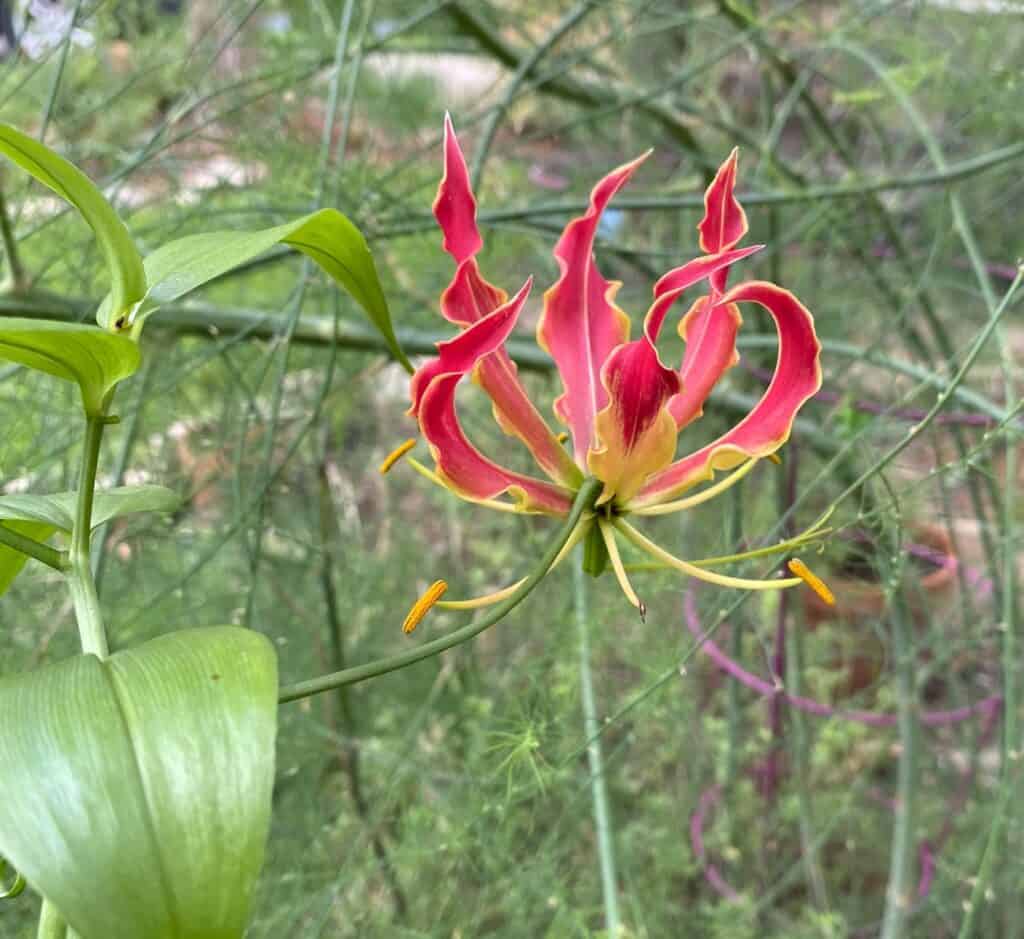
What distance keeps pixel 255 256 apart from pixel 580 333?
7.4 inches

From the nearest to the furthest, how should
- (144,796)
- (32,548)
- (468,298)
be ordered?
(144,796) < (32,548) < (468,298)

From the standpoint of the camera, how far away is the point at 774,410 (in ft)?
1.52

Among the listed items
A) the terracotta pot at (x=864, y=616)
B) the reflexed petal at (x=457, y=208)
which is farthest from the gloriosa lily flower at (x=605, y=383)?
the terracotta pot at (x=864, y=616)

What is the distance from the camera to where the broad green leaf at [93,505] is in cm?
38

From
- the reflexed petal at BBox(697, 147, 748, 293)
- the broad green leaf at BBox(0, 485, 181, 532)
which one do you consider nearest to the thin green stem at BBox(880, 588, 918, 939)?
the reflexed petal at BBox(697, 147, 748, 293)

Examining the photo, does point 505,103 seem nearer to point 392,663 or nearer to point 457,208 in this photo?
point 457,208

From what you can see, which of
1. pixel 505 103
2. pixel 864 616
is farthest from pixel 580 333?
pixel 864 616

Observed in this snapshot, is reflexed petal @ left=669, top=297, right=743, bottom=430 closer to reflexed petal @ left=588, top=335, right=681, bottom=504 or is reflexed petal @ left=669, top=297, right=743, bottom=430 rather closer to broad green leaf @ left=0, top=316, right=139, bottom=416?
reflexed petal @ left=588, top=335, right=681, bottom=504

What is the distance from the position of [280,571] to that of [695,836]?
64 centimetres

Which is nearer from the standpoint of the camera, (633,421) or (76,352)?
(76,352)

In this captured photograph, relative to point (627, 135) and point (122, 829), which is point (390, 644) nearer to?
point (627, 135)

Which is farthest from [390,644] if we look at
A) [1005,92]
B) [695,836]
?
[1005,92]

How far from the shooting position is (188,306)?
953 millimetres

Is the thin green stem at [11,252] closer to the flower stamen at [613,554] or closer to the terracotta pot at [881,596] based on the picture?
the flower stamen at [613,554]
